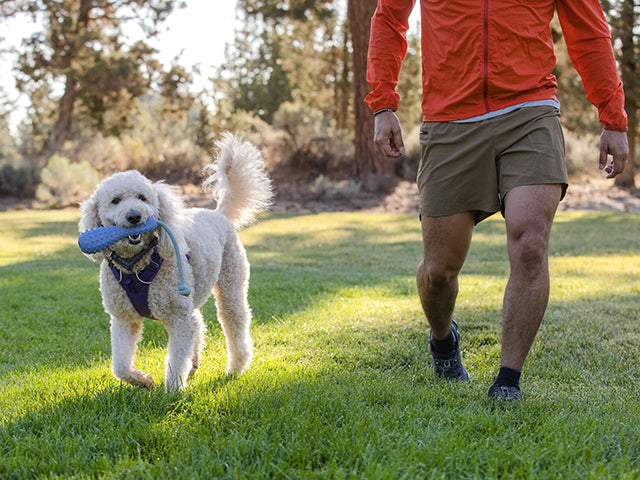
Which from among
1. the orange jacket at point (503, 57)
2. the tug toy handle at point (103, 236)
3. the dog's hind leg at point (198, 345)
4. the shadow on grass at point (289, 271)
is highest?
the orange jacket at point (503, 57)

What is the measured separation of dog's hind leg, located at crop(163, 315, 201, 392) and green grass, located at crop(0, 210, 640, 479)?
0.36 feet

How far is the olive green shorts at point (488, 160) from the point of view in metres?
3.06

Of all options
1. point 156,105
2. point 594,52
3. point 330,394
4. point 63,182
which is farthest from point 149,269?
point 156,105

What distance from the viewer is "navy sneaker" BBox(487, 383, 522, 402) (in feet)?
9.94

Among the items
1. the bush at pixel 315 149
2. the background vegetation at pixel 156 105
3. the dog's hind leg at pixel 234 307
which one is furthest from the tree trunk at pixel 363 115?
the dog's hind leg at pixel 234 307

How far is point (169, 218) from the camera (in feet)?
11.5

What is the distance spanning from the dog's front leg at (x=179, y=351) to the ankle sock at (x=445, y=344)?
147 cm

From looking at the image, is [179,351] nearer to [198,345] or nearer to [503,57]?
[198,345]

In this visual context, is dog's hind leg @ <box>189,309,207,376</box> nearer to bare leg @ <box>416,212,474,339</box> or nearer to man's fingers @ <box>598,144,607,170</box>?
bare leg @ <box>416,212,474,339</box>

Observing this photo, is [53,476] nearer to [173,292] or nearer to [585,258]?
[173,292]

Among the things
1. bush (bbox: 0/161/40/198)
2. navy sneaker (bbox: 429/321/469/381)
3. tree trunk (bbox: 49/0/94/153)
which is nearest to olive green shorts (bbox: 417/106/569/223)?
navy sneaker (bbox: 429/321/469/381)

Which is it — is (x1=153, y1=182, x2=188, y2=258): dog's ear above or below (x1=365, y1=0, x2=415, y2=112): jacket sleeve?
below

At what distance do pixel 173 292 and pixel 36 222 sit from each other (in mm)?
12584

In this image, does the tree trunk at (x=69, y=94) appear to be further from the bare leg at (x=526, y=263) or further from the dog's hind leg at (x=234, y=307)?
the bare leg at (x=526, y=263)
